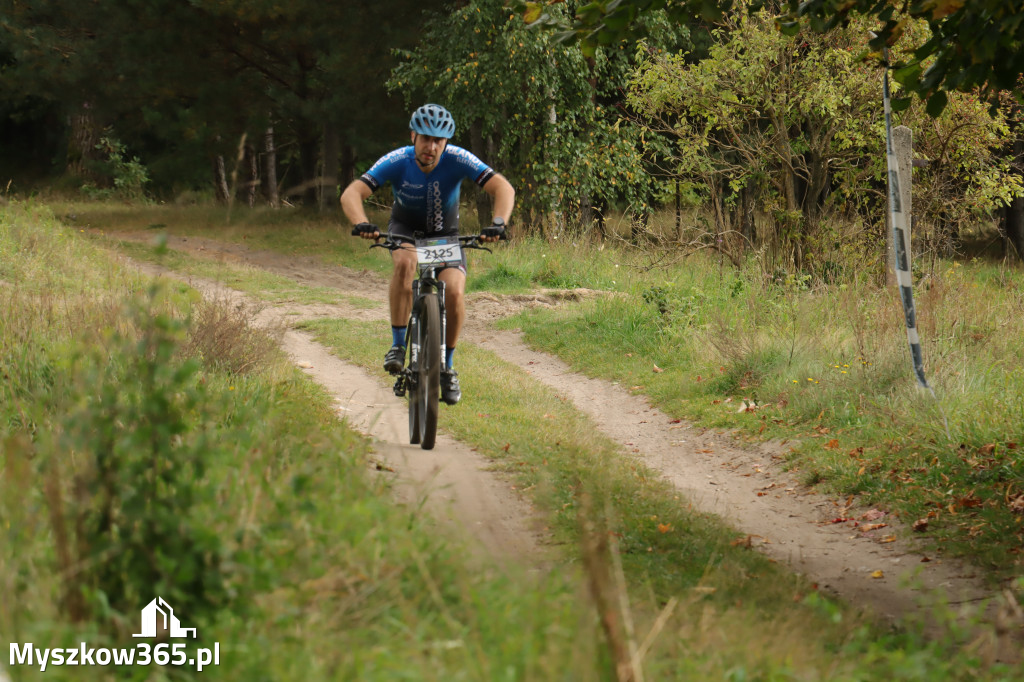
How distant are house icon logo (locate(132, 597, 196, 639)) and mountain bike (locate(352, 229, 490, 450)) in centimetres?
327

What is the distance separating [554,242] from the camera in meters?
16.3

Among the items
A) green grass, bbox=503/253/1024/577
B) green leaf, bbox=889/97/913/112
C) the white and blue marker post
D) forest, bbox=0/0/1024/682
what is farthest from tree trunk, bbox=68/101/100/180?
green leaf, bbox=889/97/913/112

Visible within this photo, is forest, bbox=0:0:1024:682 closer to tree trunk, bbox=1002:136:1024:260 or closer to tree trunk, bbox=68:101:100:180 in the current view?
tree trunk, bbox=1002:136:1024:260

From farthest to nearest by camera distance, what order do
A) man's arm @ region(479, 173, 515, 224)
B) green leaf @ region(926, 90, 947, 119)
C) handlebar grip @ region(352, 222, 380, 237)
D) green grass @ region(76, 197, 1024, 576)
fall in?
man's arm @ region(479, 173, 515, 224)
green grass @ region(76, 197, 1024, 576)
handlebar grip @ region(352, 222, 380, 237)
green leaf @ region(926, 90, 947, 119)

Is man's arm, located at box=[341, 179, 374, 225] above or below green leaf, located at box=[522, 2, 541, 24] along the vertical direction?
below

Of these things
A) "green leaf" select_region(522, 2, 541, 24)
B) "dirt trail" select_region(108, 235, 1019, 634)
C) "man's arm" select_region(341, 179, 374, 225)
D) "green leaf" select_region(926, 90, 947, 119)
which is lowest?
"dirt trail" select_region(108, 235, 1019, 634)

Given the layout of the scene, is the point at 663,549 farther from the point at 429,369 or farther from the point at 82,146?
the point at 82,146

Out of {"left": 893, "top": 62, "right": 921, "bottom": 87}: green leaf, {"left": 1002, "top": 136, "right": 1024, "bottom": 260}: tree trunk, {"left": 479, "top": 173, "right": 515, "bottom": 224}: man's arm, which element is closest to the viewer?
{"left": 893, "top": 62, "right": 921, "bottom": 87}: green leaf

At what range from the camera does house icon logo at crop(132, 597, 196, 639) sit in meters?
2.69

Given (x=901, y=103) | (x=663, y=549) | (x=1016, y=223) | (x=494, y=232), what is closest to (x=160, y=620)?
(x=663, y=549)

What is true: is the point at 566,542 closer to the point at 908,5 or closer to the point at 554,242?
the point at 908,5

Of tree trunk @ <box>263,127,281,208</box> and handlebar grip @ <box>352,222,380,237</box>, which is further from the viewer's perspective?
tree trunk @ <box>263,127,281,208</box>

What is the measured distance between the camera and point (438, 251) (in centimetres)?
608

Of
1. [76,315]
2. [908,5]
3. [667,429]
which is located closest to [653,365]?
[667,429]
